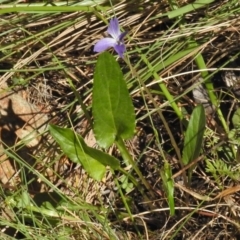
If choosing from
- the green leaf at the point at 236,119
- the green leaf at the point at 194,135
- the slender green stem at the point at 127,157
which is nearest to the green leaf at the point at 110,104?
the slender green stem at the point at 127,157

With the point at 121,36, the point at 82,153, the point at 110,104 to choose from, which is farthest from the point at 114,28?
the point at 82,153

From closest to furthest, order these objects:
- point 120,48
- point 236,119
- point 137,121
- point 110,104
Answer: point 120,48, point 110,104, point 236,119, point 137,121

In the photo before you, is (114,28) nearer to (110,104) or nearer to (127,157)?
(110,104)

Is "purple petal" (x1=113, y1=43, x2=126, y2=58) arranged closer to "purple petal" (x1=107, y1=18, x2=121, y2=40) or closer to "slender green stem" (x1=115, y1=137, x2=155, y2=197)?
"purple petal" (x1=107, y1=18, x2=121, y2=40)

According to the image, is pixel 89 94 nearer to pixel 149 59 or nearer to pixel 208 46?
pixel 149 59

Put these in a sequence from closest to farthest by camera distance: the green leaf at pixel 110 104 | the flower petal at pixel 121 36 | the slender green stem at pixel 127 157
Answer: the flower petal at pixel 121 36 → the green leaf at pixel 110 104 → the slender green stem at pixel 127 157

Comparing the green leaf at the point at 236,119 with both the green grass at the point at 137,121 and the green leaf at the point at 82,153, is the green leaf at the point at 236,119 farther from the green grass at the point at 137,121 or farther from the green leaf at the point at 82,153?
the green leaf at the point at 82,153

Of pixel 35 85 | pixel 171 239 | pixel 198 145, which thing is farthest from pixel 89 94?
pixel 171 239
